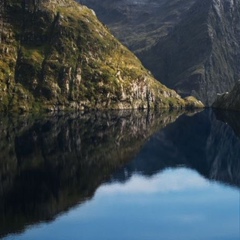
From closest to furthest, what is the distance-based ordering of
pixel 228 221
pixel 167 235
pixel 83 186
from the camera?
pixel 167 235
pixel 228 221
pixel 83 186

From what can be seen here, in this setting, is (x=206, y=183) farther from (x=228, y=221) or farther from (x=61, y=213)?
(x=61, y=213)

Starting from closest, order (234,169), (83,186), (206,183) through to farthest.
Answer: (83,186)
(206,183)
(234,169)

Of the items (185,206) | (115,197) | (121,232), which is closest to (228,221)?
(185,206)

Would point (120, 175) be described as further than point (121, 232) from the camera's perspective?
Yes

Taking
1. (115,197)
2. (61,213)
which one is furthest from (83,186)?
(61,213)

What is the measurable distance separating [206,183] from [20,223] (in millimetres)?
75162

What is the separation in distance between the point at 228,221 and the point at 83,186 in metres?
52.1

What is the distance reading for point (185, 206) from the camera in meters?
134

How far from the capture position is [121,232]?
111 m

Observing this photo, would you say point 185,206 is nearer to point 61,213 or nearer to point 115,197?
point 115,197

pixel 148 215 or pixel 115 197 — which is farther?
pixel 115 197

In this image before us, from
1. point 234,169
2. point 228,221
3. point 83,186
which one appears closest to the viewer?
point 228,221

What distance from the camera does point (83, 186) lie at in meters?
153

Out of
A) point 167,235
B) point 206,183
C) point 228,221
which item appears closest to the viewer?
point 167,235
